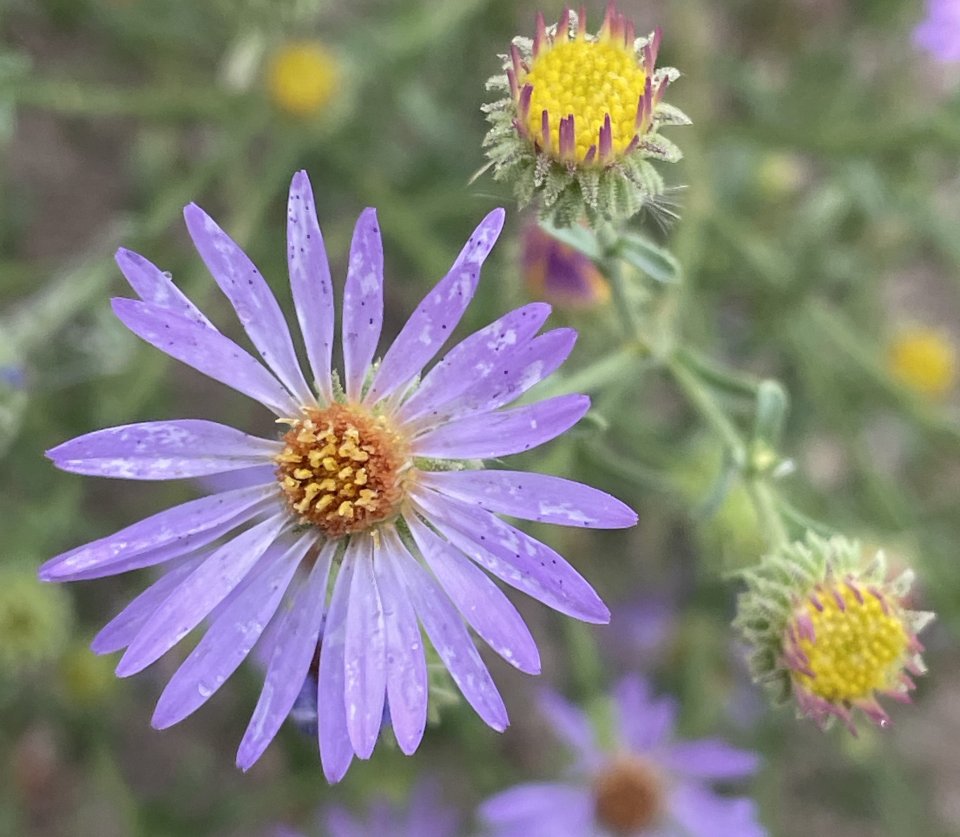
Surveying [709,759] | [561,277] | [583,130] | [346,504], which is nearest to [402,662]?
[346,504]

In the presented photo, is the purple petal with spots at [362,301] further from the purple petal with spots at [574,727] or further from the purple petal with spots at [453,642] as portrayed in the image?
the purple petal with spots at [574,727]

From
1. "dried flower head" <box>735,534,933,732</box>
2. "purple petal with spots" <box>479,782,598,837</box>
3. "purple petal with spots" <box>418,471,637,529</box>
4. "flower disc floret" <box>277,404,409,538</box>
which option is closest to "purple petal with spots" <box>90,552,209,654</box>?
"flower disc floret" <box>277,404,409,538</box>

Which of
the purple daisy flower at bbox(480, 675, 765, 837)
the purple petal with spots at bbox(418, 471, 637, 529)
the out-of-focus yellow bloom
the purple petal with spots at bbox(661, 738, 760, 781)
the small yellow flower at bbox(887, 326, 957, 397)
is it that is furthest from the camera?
the small yellow flower at bbox(887, 326, 957, 397)

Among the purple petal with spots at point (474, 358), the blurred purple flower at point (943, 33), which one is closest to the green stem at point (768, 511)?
the purple petal with spots at point (474, 358)

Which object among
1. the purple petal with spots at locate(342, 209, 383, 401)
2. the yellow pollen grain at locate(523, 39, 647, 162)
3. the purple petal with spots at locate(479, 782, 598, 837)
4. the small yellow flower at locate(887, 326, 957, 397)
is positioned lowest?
the purple petal with spots at locate(479, 782, 598, 837)

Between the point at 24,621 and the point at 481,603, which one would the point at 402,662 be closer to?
the point at 481,603

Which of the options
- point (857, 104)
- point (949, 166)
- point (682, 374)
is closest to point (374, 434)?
point (682, 374)

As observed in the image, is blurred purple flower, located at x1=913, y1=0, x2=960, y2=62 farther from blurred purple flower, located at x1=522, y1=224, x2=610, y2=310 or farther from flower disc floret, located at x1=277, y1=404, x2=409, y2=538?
flower disc floret, located at x1=277, y1=404, x2=409, y2=538

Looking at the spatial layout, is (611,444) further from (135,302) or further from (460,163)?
(135,302)
